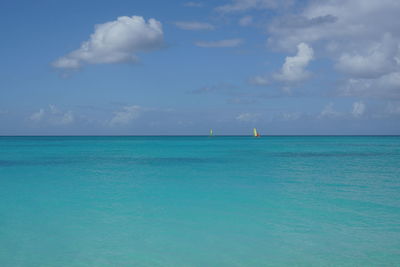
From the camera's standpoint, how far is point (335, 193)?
15242mm

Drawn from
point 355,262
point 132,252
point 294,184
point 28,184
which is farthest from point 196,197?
point 28,184

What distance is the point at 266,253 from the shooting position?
810cm

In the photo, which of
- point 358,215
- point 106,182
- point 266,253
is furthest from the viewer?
point 106,182

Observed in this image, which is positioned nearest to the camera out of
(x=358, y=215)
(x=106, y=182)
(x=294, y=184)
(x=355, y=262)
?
(x=355, y=262)

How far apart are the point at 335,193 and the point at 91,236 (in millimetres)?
10088

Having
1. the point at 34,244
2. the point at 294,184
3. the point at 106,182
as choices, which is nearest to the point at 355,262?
the point at 34,244

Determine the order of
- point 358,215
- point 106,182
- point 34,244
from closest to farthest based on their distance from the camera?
1. point 34,244
2. point 358,215
3. point 106,182

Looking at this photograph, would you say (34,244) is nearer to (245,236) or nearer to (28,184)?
(245,236)

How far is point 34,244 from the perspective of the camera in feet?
28.4

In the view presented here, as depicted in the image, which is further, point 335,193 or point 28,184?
point 28,184

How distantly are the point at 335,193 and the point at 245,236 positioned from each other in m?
7.41

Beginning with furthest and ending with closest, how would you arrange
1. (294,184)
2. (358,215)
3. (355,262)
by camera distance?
(294,184) < (358,215) < (355,262)

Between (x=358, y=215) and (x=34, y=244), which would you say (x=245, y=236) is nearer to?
(x=358, y=215)

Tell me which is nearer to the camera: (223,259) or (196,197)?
(223,259)
